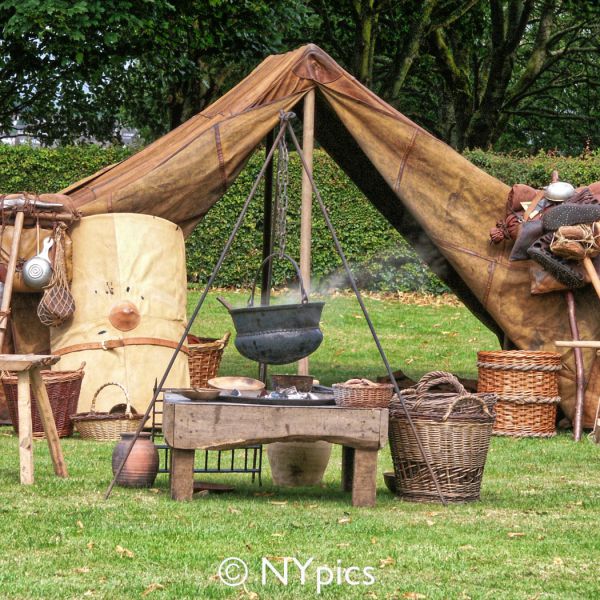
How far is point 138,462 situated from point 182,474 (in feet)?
1.52

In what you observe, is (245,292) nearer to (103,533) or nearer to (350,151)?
(350,151)

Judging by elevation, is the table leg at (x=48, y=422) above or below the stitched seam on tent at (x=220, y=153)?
below

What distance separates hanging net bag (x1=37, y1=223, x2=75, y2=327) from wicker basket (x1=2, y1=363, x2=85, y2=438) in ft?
1.36

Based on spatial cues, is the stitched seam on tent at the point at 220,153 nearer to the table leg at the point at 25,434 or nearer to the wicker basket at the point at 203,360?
the wicker basket at the point at 203,360

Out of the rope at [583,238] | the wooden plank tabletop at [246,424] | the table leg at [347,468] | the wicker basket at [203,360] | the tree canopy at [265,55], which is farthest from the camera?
the tree canopy at [265,55]

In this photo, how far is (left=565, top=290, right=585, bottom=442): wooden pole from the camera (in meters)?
8.41

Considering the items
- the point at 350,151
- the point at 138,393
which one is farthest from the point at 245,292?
the point at 138,393

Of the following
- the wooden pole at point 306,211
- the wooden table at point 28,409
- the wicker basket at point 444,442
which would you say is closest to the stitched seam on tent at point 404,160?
the wooden pole at point 306,211

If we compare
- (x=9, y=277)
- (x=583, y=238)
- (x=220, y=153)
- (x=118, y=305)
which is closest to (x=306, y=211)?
(x=220, y=153)

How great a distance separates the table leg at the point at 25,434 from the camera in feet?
19.5

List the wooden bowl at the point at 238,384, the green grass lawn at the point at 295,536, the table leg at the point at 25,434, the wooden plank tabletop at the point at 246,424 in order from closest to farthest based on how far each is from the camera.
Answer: the green grass lawn at the point at 295,536 < the wooden plank tabletop at the point at 246,424 < the table leg at the point at 25,434 < the wooden bowl at the point at 238,384

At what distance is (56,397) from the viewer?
7.66m

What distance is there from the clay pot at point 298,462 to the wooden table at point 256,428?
63 centimetres

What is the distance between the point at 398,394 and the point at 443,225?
3.31 metres
